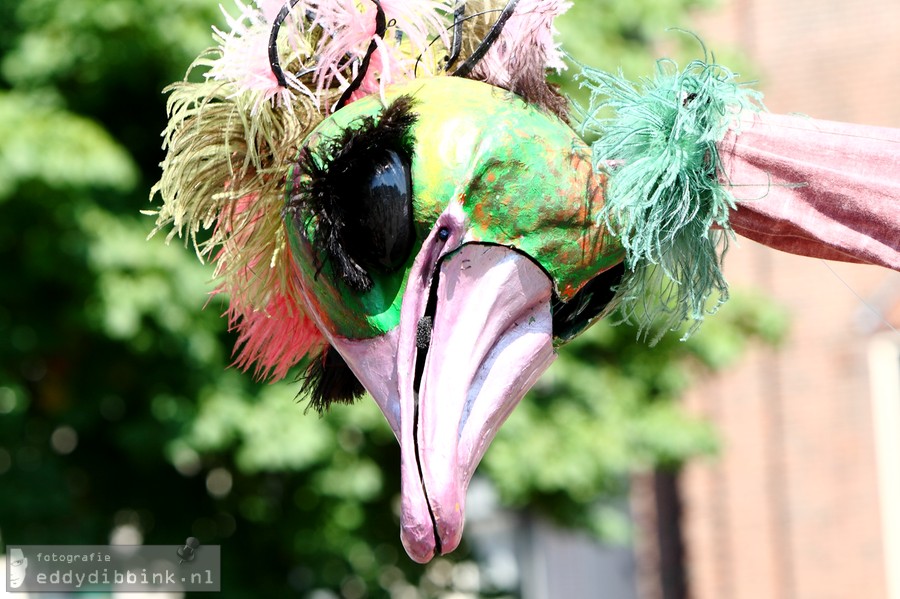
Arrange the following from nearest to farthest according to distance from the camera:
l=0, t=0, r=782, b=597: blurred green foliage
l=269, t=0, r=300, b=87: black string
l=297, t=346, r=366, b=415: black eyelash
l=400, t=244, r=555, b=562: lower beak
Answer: l=400, t=244, r=555, b=562: lower beak, l=269, t=0, r=300, b=87: black string, l=297, t=346, r=366, b=415: black eyelash, l=0, t=0, r=782, b=597: blurred green foliage

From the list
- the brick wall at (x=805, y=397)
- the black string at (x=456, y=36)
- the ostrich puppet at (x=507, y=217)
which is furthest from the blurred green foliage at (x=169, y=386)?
the ostrich puppet at (x=507, y=217)

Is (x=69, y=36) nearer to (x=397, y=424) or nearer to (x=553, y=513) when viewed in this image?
(x=553, y=513)

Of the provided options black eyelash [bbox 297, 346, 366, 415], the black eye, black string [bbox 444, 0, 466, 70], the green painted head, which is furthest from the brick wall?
the black eye

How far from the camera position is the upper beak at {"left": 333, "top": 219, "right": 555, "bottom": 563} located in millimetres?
1507

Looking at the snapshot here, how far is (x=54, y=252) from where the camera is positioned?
14.7 feet

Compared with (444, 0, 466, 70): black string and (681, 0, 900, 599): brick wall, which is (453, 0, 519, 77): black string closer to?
(444, 0, 466, 70): black string

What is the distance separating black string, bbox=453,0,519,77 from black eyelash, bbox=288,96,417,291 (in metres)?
0.18

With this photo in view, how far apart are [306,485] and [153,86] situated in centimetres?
172

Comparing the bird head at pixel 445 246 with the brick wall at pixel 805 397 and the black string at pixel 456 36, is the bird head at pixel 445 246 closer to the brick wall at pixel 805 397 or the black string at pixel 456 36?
the black string at pixel 456 36

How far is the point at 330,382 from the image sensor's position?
192 cm

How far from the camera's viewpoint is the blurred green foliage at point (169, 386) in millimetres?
4340

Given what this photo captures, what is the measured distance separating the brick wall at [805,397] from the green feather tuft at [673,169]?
638 centimetres

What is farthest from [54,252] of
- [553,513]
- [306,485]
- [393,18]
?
[393,18]

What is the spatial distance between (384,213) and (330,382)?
45 cm
